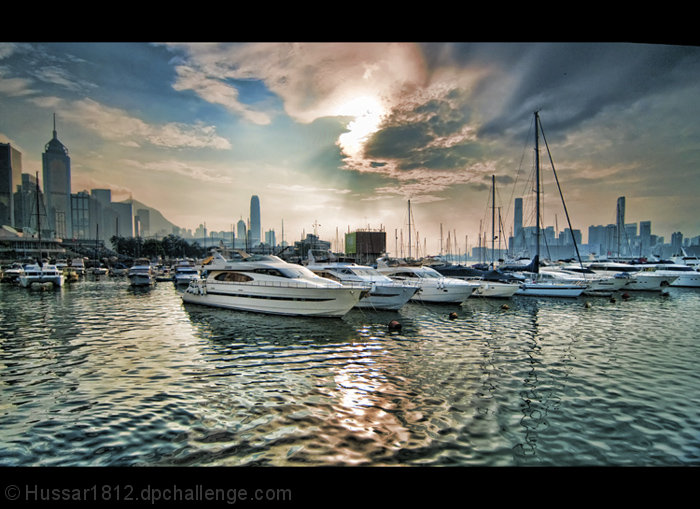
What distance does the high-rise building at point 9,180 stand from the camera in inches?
3576

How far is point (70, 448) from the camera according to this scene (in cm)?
449

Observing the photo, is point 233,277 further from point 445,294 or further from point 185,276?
point 185,276

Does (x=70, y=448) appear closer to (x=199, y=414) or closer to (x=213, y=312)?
(x=199, y=414)

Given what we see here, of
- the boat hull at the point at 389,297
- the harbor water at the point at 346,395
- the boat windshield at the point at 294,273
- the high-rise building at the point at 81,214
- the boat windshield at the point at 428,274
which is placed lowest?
the harbor water at the point at 346,395

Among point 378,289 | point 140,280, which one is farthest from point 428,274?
point 140,280

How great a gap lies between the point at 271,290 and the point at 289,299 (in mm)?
991

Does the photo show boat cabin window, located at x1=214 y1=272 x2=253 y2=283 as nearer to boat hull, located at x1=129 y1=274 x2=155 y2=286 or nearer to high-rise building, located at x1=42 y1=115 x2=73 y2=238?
boat hull, located at x1=129 y1=274 x2=155 y2=286

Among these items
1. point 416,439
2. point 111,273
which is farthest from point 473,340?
point 111,273

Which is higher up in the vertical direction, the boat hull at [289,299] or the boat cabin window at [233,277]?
the boat cabin window at [233,277]

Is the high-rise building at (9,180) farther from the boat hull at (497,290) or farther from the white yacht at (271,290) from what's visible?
the boat hull at (497,290)

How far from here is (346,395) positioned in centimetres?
637

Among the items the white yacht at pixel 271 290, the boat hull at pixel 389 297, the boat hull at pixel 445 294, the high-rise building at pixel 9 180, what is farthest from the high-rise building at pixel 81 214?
the boat hull at pixel 445 294
